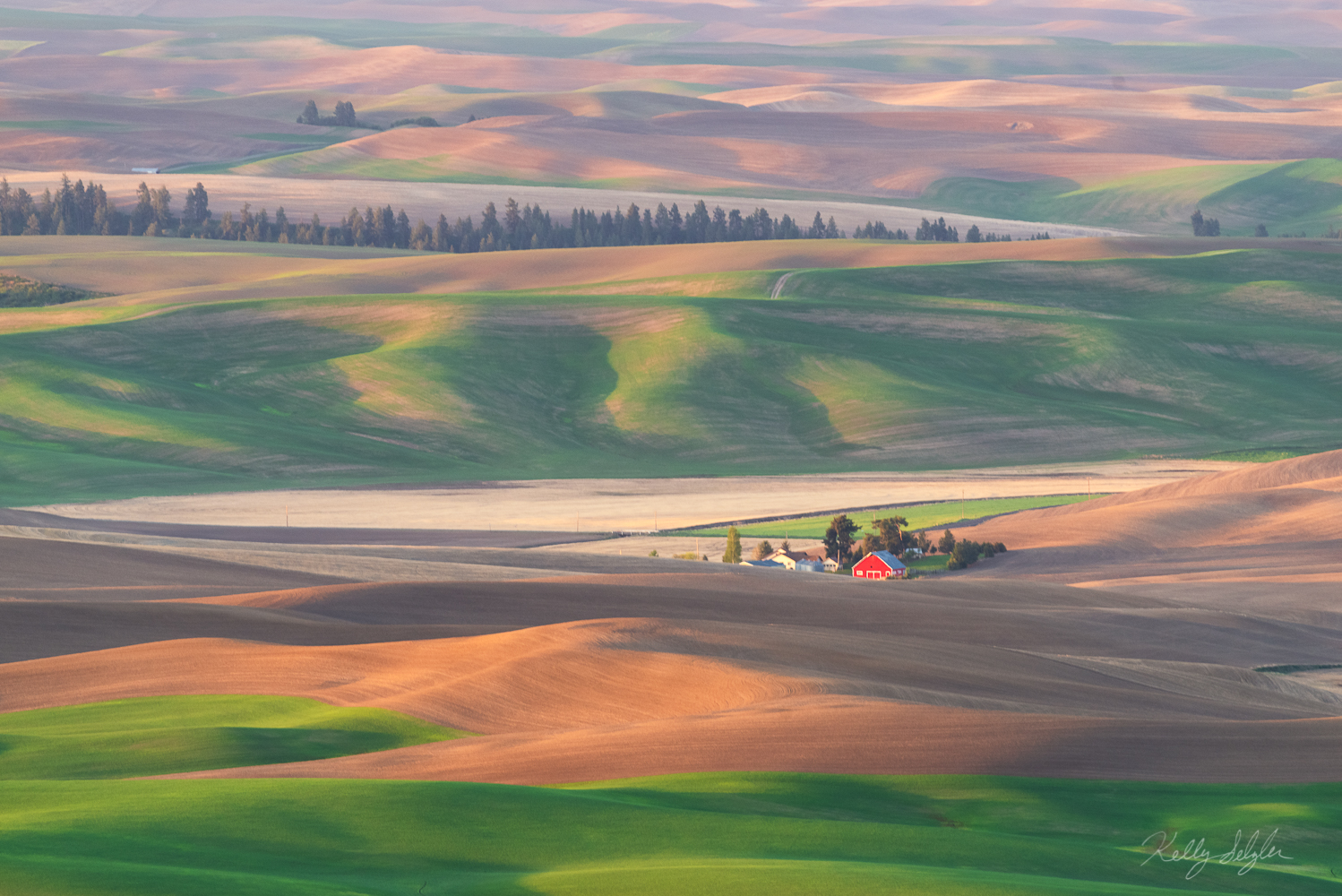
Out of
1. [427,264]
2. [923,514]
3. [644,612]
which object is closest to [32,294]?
[427,264]

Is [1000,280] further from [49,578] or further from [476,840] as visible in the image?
[476,840]

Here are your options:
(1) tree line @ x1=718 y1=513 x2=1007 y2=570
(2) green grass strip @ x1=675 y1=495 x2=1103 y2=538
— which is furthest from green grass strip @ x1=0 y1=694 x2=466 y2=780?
(2) green grass strip @ x1=675 y1=495 x2=1103 y2=538

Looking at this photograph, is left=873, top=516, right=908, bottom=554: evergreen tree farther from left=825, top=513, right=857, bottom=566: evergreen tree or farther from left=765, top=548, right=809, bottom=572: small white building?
left=765, top=548, right=809, bottom=572: small white building

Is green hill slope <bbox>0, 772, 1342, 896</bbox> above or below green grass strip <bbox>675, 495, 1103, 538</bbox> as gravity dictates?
above

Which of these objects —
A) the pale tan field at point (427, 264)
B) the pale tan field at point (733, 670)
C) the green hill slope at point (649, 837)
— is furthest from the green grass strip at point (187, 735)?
the pale tan field at point (427, 264)

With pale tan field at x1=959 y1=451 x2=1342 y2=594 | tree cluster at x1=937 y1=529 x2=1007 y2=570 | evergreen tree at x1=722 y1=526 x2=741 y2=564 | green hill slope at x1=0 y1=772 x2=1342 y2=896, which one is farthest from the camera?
evergreen tree at x1=722 y1=526 x2=741 y2=564

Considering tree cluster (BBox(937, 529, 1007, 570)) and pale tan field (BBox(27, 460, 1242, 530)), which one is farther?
pale tan field (BBox(27, 460, 1242, 530))

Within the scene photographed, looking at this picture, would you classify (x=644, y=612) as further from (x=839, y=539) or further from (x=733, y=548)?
(x=839, y=539)
